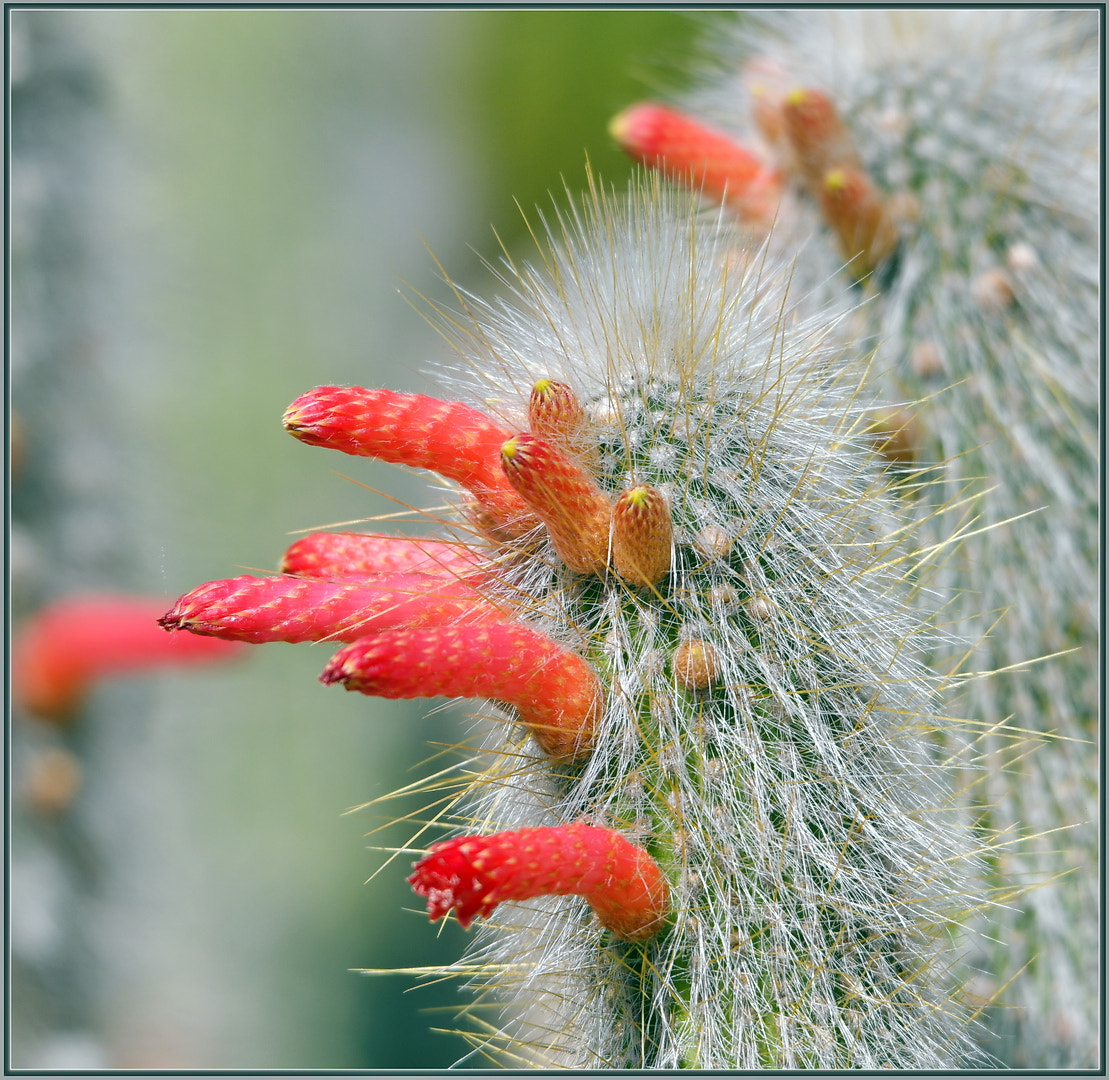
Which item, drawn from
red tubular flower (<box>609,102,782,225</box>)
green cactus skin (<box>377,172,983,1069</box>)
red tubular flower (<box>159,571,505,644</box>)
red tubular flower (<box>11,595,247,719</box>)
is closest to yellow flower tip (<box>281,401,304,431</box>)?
red tubular flower (<box>159,571,505,644</box>)

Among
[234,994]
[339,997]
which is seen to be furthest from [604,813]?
[339,997]

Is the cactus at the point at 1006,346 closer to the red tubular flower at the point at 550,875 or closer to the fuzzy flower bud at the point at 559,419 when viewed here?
the fuzzy flower bud at the point at 559,419

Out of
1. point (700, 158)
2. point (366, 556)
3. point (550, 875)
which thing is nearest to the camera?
point (550, 875)

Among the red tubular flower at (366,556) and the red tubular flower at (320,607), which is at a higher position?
the red tubular flower at (366,556)

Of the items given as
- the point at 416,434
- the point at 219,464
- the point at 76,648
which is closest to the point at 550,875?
the point at 416,434

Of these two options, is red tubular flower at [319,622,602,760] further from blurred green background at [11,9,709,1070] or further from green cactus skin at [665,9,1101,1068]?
green cactus skin at [665,9,1101,1068]

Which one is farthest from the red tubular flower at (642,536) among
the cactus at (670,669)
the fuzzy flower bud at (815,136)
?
the fuzzy flower bud at (815,136)

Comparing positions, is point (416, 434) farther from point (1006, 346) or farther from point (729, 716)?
point (1006, 346)
